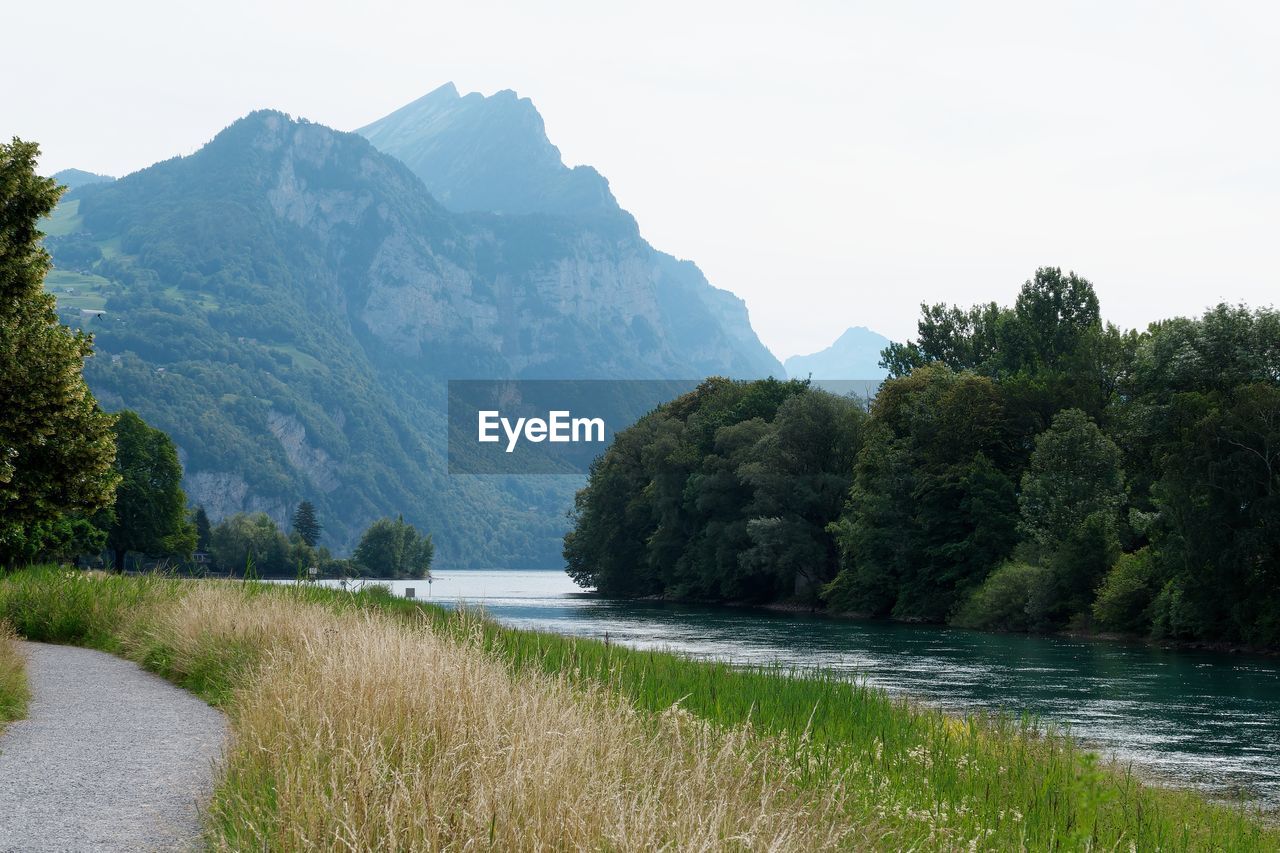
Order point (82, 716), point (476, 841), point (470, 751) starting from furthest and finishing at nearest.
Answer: point (82, 716) → point (470, 751) → point (476, 841)

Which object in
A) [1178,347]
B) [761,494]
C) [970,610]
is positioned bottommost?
[970,610]

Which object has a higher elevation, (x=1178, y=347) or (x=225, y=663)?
(x=1178, y=347)

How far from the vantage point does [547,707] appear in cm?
1004

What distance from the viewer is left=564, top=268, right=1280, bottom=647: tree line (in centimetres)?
5053

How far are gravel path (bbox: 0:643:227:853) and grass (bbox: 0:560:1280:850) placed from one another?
46 cm

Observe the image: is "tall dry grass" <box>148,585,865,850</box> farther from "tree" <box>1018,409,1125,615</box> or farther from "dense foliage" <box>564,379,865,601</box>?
"dense foliage" <box>564,379,865,601</box>

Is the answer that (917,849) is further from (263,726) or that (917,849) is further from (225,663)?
(225,663)

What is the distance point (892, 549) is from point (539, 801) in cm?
6824

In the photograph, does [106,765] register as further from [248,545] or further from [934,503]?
[248,545]

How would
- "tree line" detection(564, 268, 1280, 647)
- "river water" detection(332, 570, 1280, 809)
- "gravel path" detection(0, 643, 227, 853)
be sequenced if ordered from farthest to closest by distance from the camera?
1. "tree line" detection(564, 268, 1280, 647)
2. "river water" detection(332, 570, 1280, 809)
3. "gravel path" detection(0, 643, 227, 853)

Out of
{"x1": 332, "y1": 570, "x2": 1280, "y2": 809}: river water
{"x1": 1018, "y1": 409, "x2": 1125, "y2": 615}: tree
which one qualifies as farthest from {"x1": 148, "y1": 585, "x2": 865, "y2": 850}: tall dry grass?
{"x1": 1018, "y1": 409, "x2": 1125, "y2": 615}: tree

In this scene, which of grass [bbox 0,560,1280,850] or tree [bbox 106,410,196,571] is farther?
tree [bbox 106,410,196,571]

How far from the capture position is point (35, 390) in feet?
63.6

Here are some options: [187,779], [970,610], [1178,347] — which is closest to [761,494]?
[970,610]
